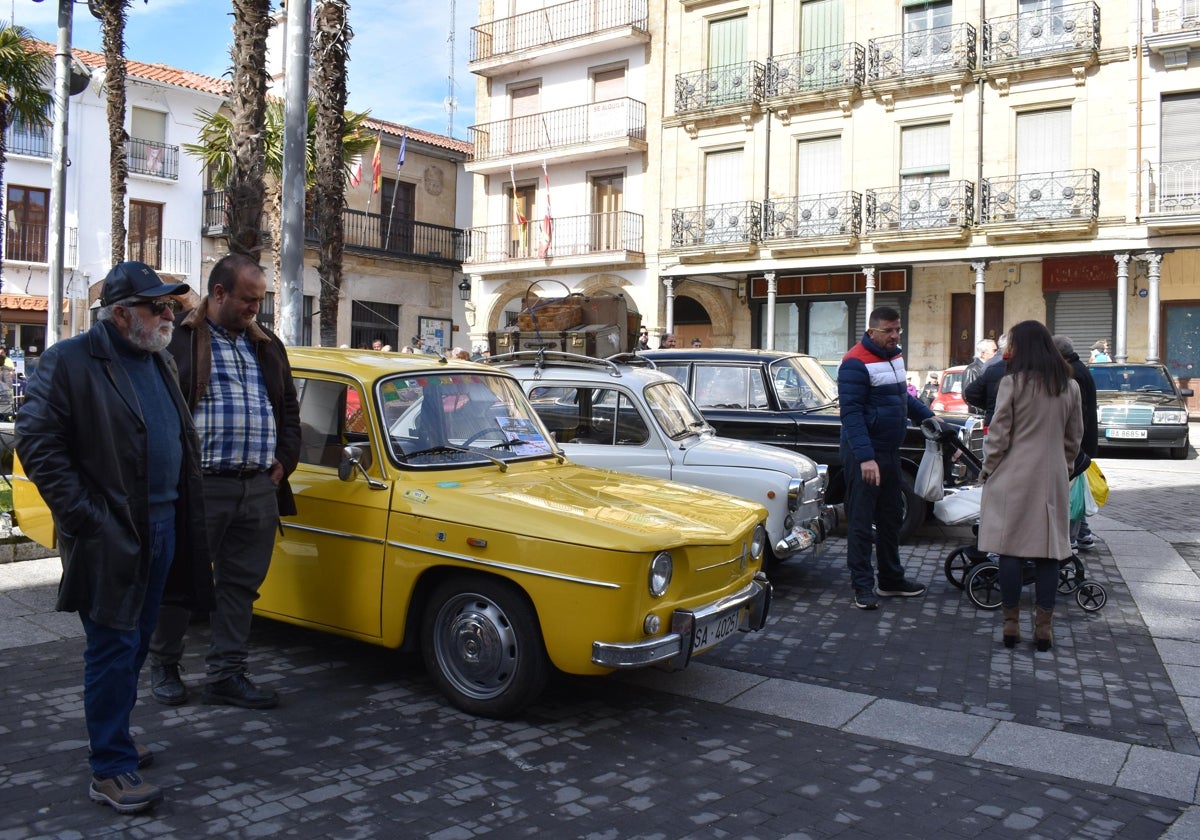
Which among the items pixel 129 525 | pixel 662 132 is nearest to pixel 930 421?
pixel 129 525

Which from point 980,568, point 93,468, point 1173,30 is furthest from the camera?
point 1173,30

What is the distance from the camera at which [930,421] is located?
311 inches

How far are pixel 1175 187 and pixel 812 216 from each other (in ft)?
26.7

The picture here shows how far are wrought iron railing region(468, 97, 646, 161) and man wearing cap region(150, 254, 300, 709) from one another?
25.0 metres

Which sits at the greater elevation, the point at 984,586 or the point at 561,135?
the point at 561,135

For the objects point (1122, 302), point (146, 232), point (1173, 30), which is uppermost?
point (1173, 30)

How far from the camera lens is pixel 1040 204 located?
2342 centimetres

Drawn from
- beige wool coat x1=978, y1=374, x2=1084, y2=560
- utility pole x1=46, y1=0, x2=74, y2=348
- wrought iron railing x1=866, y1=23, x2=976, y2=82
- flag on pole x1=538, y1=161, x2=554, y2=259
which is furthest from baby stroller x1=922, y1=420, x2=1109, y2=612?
flag on pole x1=538, y1=161, x2=554, y2=259

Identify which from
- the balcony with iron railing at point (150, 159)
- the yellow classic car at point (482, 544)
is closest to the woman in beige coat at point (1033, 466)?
the yellow classic car at point (482, 544)

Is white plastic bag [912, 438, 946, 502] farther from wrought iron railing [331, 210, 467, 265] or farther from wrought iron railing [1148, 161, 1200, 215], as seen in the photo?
wrought iron railing [331, 210, 467, 265]

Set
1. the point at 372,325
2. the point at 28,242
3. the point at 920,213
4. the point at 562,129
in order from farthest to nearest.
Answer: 1. the point at 372,325
2. the point at 562,129
3. the point at 28,242
4. the point at 920,213

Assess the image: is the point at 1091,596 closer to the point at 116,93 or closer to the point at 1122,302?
the point at 1122,302

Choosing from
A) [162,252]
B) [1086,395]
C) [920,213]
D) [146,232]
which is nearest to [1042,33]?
[920,213]

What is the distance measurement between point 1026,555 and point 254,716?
4268mm
